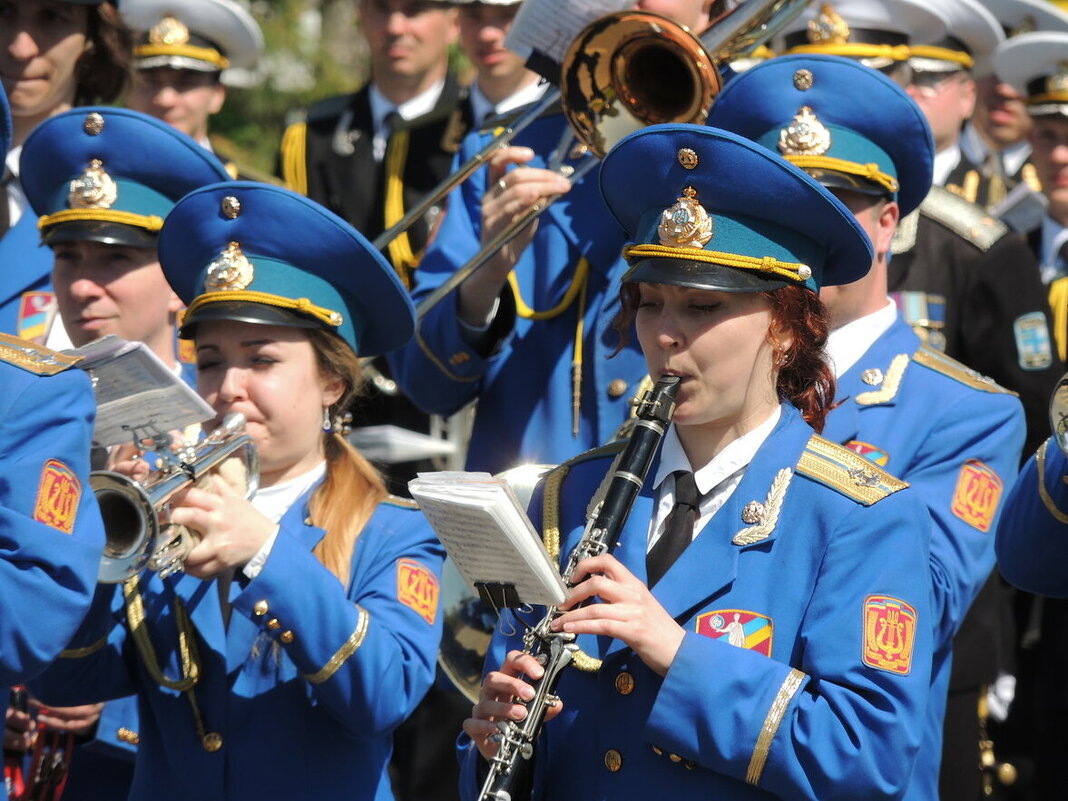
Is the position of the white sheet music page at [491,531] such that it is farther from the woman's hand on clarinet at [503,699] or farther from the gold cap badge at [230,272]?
the gold cap badge at [230,272]

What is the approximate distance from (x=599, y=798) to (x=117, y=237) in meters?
2.51

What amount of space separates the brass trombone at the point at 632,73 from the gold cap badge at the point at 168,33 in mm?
2861

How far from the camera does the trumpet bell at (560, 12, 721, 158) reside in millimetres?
5613

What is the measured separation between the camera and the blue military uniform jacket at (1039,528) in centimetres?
453

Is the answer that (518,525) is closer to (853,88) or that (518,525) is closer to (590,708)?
(590,708)

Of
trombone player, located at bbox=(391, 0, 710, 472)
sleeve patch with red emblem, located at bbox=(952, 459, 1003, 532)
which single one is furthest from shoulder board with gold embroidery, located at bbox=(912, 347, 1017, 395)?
trombone player, located at bbox=(391, 0, 710, 472)

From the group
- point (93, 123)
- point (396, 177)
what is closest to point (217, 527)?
point (93, 123)

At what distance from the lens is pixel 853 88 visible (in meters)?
5.50

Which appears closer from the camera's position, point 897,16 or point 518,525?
point 518,525

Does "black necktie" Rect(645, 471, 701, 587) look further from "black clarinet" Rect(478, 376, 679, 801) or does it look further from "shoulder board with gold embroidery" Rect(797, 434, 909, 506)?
"shoulder board with gold embroidery" Rect(797, 434, 909, 506)

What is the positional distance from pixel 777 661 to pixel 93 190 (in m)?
2.77

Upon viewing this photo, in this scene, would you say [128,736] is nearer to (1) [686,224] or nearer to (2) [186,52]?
(1) [686,224]

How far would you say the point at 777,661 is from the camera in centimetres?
405

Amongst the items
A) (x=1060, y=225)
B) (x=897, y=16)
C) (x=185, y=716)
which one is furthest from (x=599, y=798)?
(x=1060, y=225)
